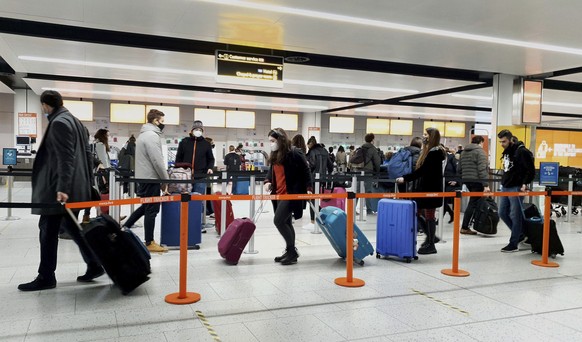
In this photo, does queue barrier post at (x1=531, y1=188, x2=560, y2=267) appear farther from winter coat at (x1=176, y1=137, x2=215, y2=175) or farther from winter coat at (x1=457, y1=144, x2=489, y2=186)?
winter coat at (x1=176, y1=137, x2=215, y2=175)

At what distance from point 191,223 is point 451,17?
4499 mm

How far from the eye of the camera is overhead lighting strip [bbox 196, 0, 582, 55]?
229 inches

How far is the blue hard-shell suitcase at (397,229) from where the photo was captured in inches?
204

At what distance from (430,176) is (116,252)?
3.70 m

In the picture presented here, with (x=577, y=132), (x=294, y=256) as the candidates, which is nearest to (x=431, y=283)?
(x=294, y=256)

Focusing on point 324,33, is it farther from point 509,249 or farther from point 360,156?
point 509,249

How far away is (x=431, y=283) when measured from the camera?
4410 mm

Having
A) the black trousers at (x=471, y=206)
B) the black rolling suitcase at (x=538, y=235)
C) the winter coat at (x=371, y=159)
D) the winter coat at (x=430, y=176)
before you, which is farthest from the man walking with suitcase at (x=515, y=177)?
the winter coat at (x=371, y=159)

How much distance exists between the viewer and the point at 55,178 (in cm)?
377

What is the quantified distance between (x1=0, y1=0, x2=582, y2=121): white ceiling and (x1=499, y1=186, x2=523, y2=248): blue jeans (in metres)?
2.47

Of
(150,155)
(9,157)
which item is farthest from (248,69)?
(9,157)

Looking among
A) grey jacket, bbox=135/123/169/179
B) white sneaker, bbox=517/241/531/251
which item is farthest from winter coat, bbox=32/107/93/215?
white sneaker, bbox=517/241/531/251

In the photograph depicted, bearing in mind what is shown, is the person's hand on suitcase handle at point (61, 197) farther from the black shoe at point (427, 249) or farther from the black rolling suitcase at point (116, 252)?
the black shoe at point (427, 249)

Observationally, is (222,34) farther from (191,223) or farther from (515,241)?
(515,241)
